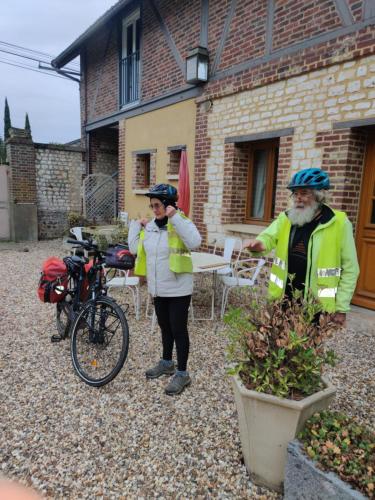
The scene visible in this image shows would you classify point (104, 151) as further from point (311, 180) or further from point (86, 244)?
point (311, 180)

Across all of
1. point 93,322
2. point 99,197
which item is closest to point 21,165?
point 99,197

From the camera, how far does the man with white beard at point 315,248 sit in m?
2.14

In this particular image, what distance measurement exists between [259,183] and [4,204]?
316 inches

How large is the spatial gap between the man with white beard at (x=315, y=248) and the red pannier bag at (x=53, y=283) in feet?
6.87

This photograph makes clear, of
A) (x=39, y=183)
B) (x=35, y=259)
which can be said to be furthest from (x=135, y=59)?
(x=35, y=259)

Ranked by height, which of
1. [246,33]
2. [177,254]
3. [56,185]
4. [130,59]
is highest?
[130,59]

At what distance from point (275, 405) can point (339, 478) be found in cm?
39

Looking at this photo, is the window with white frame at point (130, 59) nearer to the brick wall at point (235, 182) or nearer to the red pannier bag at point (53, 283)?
the brick wall at point (235, 182)

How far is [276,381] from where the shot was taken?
1.84m

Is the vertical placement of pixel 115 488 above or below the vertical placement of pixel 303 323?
below

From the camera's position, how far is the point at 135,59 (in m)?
8.94

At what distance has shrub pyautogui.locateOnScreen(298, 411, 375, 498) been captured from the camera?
1498mm

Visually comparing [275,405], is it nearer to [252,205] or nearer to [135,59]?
[252,205]

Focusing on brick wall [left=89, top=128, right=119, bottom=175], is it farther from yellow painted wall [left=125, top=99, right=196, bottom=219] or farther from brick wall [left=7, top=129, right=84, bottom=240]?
yellow painted wall [left=125, top=99, right=196, bottom=219]
